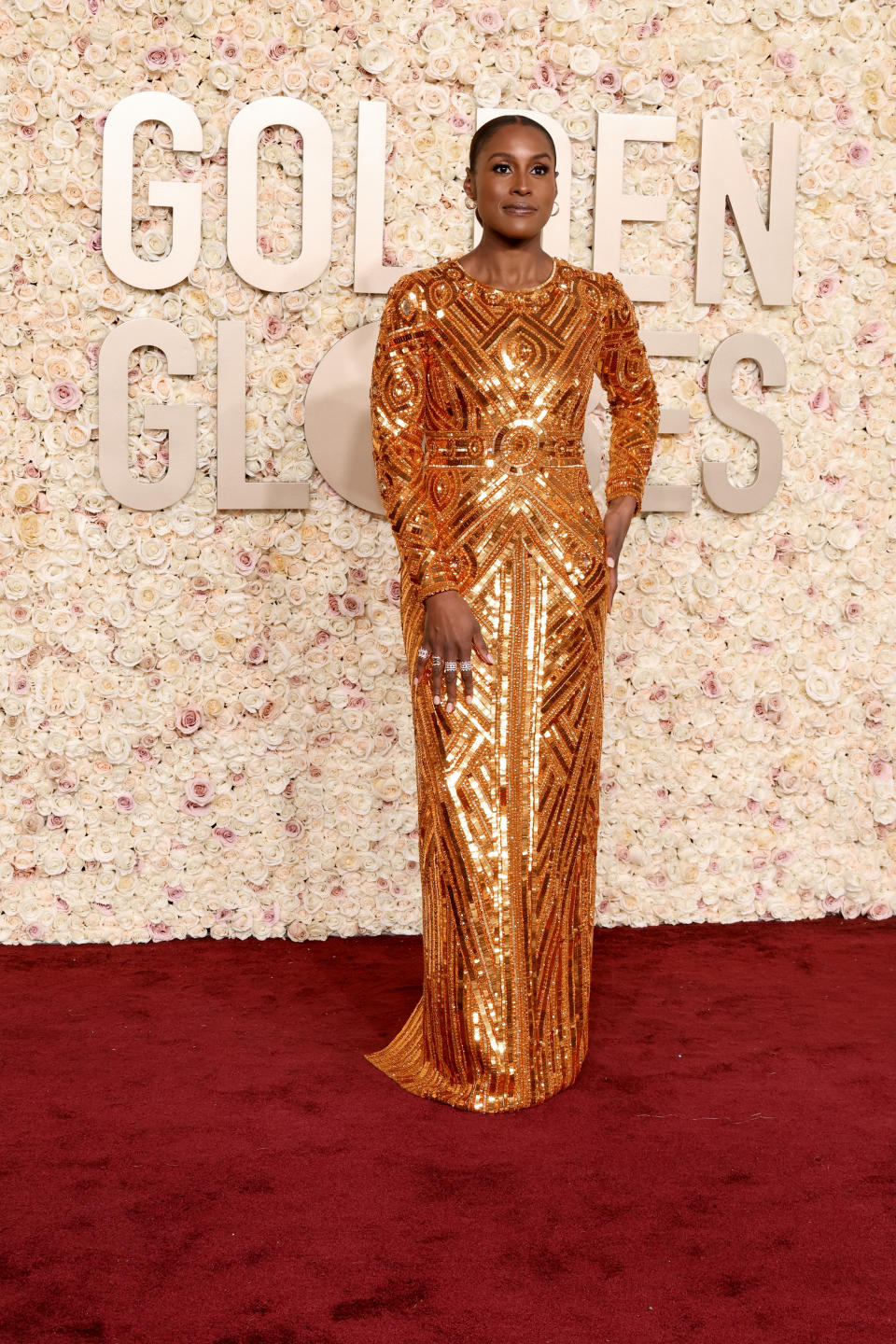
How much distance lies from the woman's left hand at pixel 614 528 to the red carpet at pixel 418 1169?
106 cm

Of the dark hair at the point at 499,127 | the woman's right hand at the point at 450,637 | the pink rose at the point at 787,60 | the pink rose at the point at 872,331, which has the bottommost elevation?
the woman's right hand at the point at 450,637

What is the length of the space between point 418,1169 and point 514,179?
72.8 inches

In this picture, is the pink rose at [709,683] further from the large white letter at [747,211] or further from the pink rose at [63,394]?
the pink rose at [63,394]

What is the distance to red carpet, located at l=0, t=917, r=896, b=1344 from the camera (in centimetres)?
198

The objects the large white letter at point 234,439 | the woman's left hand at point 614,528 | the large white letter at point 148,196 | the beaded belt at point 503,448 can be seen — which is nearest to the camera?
the beaded belt at point 503,448

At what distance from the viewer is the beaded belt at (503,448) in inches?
105

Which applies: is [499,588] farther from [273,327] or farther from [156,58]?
[156,58]

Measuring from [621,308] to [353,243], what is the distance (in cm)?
111

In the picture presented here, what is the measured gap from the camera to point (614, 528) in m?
2.87

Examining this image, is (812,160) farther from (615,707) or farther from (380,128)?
(615,707)

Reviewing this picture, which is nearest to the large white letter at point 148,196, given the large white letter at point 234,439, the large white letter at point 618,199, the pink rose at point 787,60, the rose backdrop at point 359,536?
the rose backdrop at point 359,536

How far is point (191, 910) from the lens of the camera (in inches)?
151

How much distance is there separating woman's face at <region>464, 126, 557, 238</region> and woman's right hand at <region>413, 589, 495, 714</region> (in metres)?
0.73

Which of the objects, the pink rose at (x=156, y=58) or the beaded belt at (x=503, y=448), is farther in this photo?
the pink rose at (x=156, y=58)
